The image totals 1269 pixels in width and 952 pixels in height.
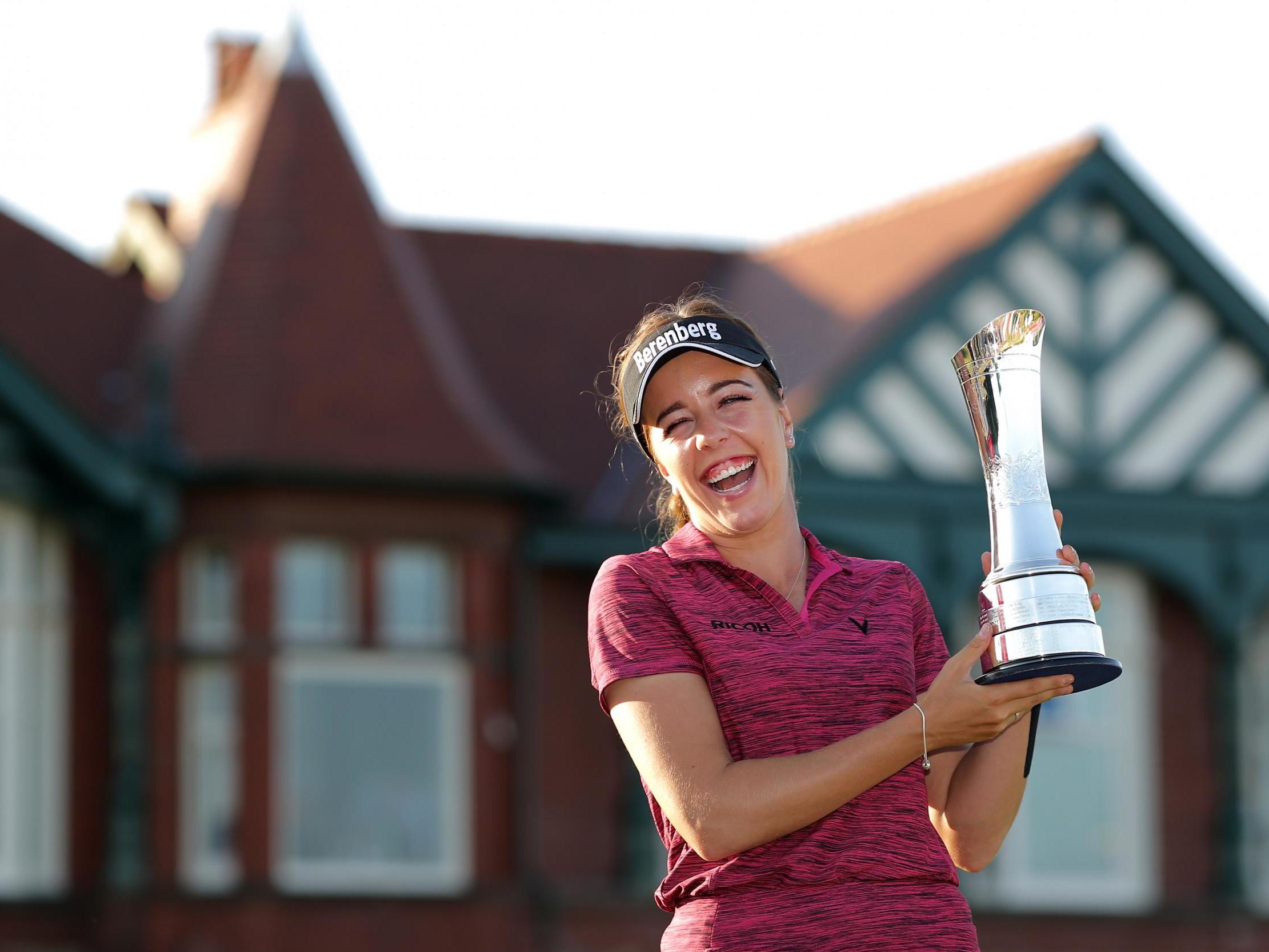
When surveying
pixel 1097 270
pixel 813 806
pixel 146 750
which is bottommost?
pixel 813 806

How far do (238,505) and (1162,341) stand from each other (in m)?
6.75

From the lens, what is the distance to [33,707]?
14422 millimetres

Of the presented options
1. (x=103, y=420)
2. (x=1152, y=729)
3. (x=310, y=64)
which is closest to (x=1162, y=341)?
(x=1152, y=729)

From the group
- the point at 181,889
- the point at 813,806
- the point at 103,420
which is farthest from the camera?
the point at 103,420

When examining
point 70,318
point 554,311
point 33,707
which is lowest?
point 33,707

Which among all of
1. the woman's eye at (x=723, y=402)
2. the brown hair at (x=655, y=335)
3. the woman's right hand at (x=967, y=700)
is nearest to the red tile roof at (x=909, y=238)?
the brown hair at (x=655, y=335)

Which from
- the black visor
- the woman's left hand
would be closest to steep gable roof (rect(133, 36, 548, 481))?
the black visor

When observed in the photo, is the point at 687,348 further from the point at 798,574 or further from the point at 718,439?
the point at 798,574

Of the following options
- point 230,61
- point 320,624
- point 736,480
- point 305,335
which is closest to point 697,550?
point 736,480

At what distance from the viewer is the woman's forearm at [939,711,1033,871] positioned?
10.2ft

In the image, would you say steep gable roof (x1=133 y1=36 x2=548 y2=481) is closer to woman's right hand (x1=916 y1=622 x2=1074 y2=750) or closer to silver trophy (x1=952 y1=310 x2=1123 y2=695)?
silver trophy (x1=952 y1=310 x2=1123 y2=695)

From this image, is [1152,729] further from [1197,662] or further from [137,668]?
[137,668]

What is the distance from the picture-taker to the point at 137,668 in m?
14.4

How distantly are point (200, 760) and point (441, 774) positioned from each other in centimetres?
155
